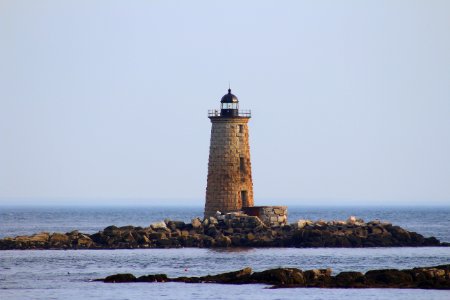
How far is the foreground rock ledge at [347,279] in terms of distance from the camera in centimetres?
4025

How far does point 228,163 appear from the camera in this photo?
61156mm

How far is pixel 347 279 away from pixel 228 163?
2114cm

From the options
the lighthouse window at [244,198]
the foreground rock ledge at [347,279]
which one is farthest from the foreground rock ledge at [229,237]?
the foreground rock ledge at [347,279]

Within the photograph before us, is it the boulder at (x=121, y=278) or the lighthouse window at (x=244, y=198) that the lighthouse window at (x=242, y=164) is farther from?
the boulder at (x=121, y=278)

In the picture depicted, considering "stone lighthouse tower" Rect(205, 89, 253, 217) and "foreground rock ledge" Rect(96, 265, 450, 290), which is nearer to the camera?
"foreground rock ledge" Rect(96, 265, 450, 290)

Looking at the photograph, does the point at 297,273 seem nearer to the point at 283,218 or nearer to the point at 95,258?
the point at 95,258

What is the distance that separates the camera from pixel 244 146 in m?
61.7

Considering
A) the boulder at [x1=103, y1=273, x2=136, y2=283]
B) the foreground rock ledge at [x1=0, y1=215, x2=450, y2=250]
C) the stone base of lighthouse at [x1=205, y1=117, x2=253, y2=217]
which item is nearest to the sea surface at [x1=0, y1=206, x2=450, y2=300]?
the boulder at [x1=103, y1=273, x2=136, y2=283]

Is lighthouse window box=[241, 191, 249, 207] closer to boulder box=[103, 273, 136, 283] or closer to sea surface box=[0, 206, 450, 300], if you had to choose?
sea surface box=[0, 206, 450, 300]

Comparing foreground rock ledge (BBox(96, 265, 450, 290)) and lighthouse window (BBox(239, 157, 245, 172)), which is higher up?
lighthouse window (BBox(239, 157, 245, 172))

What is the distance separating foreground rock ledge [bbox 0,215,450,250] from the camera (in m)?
58.9

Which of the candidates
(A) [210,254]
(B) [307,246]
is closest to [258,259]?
(A) [210,254]

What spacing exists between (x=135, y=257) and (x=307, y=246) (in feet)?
33.4

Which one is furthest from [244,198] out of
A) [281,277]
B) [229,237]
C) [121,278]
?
[281,277]
